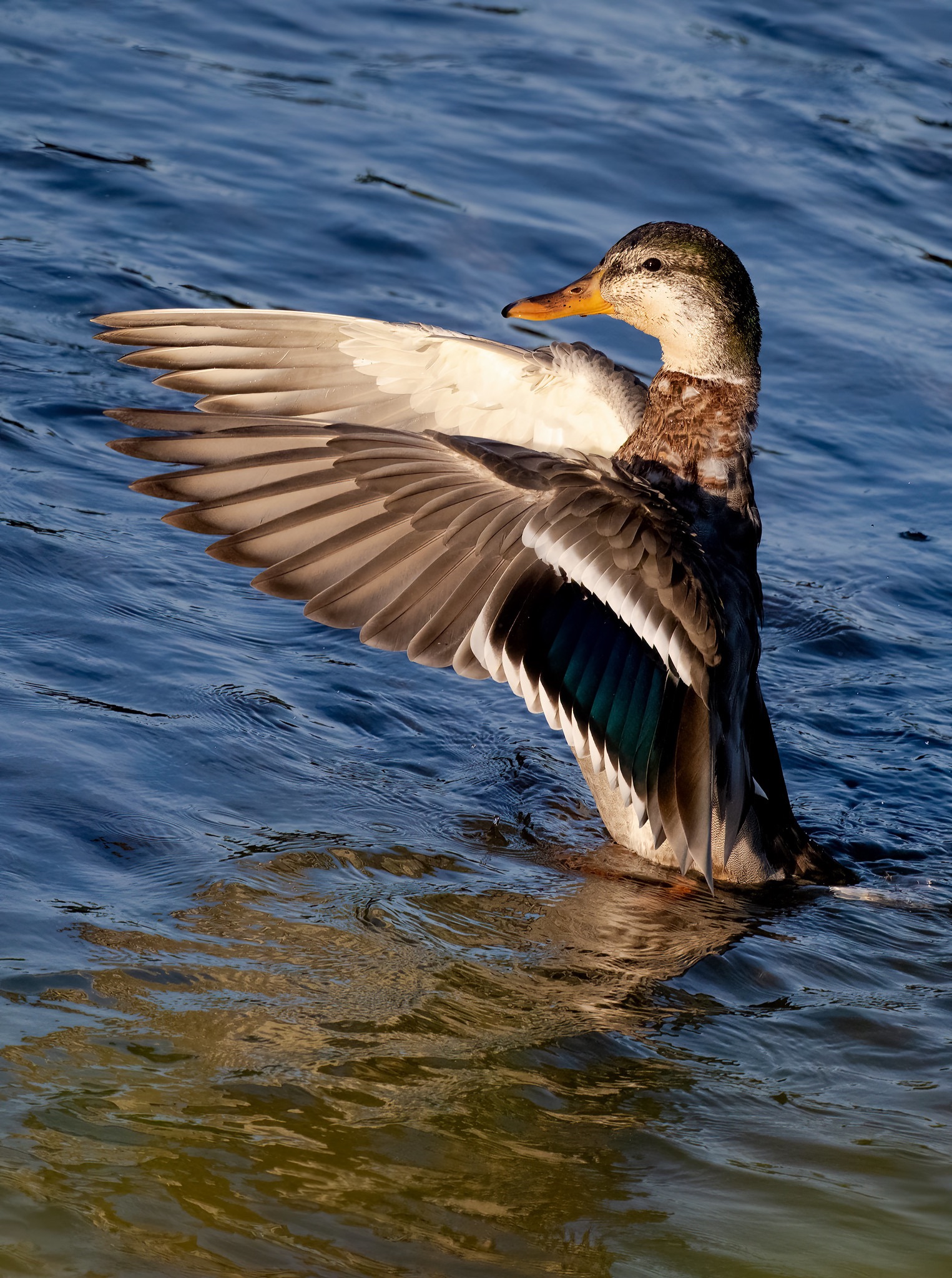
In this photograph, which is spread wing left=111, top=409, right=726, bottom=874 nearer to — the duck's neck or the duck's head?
the duck's neck

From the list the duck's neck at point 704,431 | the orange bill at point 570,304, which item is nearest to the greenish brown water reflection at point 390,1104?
the duck's neck at point 704,431

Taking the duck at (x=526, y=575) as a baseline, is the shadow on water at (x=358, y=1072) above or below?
below

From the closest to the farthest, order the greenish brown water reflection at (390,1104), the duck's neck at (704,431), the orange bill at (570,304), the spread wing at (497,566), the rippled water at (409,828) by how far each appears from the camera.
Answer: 1. the greenish brown water reflection at (390,1104)
2. the rippled water at (409,828)
3. the spread wing at (497,566)
4. the duck's neck at (704,431)
5. the orange bill at (570,304)

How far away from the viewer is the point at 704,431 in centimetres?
507

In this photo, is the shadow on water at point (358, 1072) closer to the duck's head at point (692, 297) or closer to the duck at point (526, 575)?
the duck at point (526, 575)

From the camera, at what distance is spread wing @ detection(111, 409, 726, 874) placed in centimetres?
416

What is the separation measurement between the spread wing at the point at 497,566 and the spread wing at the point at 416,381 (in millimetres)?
947

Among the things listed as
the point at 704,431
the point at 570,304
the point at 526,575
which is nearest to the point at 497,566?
the point at 526,575

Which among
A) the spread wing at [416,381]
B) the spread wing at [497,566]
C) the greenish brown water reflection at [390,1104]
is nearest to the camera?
the greenish brown water reflection at [390,1104]

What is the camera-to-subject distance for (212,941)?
3.87 m

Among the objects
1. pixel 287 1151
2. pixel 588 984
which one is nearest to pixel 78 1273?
pixel 287 1151

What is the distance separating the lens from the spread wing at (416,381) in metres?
5.24

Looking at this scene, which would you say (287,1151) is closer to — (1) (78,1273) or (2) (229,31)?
(1) (78,1273)

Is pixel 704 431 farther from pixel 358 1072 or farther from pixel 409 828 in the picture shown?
pixel 358 1072
